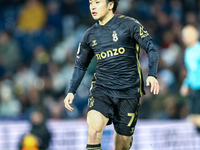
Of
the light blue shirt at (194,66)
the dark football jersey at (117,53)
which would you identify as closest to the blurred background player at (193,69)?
the light blue shirt at (194,66)

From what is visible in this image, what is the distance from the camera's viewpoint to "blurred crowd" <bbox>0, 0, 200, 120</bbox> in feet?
31.7

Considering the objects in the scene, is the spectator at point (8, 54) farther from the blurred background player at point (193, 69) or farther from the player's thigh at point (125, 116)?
the player's thigh at point (125, 116)

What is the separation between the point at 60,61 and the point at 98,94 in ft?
20.3

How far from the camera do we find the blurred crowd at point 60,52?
965cm

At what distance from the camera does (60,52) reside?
11188 mm

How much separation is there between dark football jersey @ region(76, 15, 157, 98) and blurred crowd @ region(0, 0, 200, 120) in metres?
4.45

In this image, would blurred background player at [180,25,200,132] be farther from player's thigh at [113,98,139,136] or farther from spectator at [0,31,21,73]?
spectator at [0,31,21,73]

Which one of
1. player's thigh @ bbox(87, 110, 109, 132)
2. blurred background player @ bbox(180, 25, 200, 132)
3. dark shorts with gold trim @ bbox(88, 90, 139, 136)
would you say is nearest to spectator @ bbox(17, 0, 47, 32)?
blurred background player @ bbox(180, 25, 200, 132)

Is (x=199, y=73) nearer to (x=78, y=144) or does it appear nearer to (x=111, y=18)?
(x=111, y=18)

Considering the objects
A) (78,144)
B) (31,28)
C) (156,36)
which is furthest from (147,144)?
(31,28)

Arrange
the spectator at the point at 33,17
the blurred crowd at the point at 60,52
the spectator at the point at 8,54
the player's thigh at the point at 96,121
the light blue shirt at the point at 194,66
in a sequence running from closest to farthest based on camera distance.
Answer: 1. the player's thigh at the point at 96,121
2. the light blue shirt at the point at 194,66
3. the blurred crowd at the point at 60,52
4. the spectator at the point at 8,54
5. the spectator at the point at 33,17

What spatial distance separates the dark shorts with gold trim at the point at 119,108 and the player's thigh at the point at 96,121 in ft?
0.33

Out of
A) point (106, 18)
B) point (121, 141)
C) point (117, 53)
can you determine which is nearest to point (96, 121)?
point (121, 141)

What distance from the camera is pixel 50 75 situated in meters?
10.3
